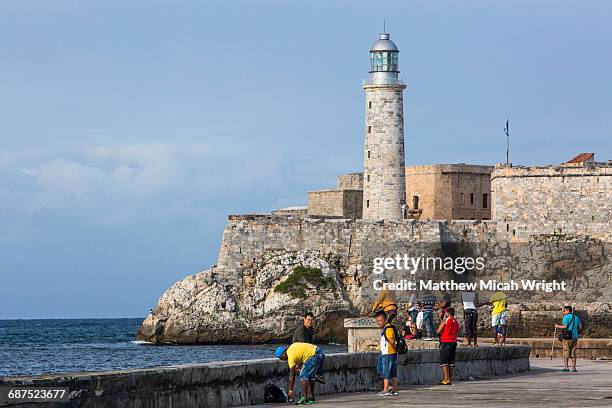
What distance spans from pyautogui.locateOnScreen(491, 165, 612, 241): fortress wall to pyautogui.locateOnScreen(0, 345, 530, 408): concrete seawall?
3845cm

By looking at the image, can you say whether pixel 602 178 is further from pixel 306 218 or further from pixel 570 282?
pixel 306 218

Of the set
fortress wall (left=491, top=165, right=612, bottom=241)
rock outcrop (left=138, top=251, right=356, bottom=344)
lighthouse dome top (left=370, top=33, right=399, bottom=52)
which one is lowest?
rock outcrop (left=138, top=251, right=356, bottom=344)

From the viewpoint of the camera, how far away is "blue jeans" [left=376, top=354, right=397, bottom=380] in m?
17.9

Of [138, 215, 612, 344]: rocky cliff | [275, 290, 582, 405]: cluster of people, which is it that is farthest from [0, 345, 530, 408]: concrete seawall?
[138, 215, 612, 344]: rocky cliff

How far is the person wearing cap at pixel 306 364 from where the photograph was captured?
1634 centimetres

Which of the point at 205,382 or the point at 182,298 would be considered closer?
the point at 205,382

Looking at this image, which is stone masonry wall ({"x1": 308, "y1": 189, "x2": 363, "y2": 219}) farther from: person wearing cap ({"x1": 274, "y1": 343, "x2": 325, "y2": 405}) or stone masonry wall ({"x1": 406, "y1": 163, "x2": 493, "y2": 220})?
person wearing cap ({"x1": 274, "y1": 343, "x2": 325, "y2": 405})

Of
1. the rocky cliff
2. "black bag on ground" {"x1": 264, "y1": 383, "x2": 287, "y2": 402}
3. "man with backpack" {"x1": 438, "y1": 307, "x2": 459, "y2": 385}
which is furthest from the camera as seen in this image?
the rocky cliff

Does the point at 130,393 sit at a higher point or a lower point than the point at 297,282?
lower

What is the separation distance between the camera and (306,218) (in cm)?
6094

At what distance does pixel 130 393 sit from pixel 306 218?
46700 millimetres

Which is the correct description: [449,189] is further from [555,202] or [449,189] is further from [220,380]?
[220,380]

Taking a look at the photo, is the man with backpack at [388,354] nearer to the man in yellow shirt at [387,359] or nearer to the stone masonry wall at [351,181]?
the man in yellow shirt at [387,359]

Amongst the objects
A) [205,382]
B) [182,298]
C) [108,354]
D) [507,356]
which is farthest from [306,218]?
[205,382]
